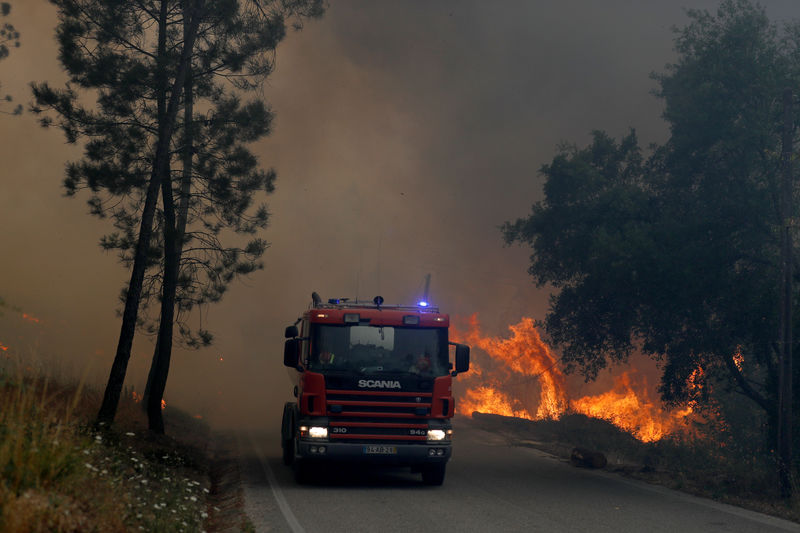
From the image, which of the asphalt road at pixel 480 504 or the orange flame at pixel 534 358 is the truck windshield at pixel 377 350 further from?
the orange flame at pixel 534 358

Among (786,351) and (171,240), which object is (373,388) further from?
(171,240)

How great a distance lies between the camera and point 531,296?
5172 cm

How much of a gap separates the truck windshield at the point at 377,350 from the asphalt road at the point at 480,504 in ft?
6.81

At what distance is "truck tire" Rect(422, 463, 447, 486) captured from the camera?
14.0m

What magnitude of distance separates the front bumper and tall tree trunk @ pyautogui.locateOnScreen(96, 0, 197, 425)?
4.52m

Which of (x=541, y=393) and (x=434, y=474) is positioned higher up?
(x=541, y=393)

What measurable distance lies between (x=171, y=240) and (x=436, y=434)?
9.69 metres

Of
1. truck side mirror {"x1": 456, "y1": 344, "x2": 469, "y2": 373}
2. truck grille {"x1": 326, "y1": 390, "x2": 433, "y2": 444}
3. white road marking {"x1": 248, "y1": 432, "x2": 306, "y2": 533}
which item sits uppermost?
truck side mirror {"x1": 456, "y1": 344, "x2": 469, "y2": 373}

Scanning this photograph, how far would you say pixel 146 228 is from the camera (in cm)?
1656

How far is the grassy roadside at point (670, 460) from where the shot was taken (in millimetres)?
14688

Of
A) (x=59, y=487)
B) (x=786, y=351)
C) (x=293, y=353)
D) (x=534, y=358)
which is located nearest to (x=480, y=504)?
(x=293, y=353)

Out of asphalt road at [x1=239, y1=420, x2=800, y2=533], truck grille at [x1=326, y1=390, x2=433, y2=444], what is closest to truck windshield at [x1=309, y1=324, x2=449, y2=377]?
truck grille at [x1=326, y1=390, x2=433, y2=444]

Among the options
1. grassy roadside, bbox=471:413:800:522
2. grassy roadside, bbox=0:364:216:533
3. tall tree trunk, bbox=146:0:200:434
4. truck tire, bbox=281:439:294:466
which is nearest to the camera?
grassy roadside, bbox=0:364:216:533

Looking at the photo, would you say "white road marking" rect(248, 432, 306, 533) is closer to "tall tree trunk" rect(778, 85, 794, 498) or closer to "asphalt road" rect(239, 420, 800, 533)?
"asphalt road" rect(239, 420, 800, 533)
